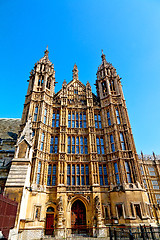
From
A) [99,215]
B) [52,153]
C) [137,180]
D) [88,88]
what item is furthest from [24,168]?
[88,88]

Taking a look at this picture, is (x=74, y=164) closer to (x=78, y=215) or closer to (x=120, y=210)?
(x=78, y=215)

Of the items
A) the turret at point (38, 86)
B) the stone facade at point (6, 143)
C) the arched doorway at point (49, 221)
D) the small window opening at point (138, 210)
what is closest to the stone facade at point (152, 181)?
the small window opening at point (138, 210)

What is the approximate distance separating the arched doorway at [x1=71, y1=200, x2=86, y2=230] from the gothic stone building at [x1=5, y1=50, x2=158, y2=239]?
3.9 inches

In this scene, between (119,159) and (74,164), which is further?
(74,164)

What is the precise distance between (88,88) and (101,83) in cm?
273

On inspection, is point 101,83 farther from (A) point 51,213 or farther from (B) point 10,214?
(B) point 10,214

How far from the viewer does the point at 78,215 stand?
18969mm

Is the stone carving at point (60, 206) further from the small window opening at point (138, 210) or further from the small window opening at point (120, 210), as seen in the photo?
the small window opening at point (138, 210)

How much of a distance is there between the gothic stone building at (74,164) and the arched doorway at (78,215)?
10 centimetres

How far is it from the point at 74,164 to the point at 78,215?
5984 millimetres

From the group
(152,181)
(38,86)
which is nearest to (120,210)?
(38,86)

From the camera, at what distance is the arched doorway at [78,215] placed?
18375 millimetres

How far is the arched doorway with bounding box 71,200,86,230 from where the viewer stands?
18.4 m

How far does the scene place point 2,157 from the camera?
68.5 ft
